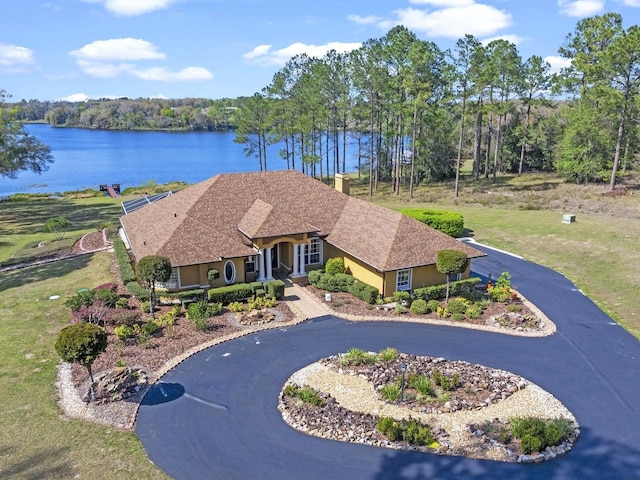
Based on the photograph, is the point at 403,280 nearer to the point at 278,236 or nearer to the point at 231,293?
the point at 278,236

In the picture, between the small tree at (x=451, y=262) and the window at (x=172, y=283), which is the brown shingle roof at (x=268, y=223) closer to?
the window at (x=172, y=283)

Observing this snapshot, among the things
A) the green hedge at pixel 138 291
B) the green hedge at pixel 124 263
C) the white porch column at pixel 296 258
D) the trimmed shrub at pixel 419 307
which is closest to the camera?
the trimmed shrub at pixel 419 307

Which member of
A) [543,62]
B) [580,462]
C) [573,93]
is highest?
[543,62]

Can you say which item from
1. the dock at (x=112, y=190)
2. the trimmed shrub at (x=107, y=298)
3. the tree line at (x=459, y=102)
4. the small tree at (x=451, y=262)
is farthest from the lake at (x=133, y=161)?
the trimmed shrub at (x=107, y=298)

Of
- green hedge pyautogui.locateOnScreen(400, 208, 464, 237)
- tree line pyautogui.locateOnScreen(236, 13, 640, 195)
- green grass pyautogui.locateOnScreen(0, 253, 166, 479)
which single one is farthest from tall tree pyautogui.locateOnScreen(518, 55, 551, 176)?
green grass pyautogui.locateOnScreen(0, 253, 166, 479)

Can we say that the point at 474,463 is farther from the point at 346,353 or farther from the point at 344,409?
the point at 346,353

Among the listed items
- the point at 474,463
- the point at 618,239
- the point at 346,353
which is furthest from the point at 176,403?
the point at 618,239

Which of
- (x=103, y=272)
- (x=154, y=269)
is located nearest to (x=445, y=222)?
(x=154, y=269)
